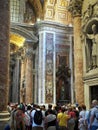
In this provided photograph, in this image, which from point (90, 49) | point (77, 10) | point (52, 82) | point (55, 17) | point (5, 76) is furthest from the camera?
point (55, 17)

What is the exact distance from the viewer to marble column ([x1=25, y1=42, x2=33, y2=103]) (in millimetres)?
20828

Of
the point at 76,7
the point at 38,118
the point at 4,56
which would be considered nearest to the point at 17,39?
the point at 76,7

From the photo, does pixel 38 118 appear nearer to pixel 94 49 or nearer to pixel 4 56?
pixel 4 56

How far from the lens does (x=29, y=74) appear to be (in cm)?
2116

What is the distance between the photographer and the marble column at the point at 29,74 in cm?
2083

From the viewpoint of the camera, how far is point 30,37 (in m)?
21.1

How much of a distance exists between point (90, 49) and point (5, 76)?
190 inches

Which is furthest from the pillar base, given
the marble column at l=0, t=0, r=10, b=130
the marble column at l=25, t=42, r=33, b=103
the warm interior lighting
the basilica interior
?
the warm interior lighting

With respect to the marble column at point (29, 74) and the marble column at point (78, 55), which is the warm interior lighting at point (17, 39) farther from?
the marble column at point (78, 55)

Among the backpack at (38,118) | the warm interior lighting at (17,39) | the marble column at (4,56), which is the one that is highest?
the warm interior lighting at (17,39)

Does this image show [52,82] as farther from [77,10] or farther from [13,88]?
[77,10]

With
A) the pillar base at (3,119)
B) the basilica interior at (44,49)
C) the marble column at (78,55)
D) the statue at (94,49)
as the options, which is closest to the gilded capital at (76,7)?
the marble column at (78,55)

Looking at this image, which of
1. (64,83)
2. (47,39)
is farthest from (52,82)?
(47,39)

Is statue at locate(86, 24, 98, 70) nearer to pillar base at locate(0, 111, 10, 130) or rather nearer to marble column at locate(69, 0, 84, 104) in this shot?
marble column at locate(69, 0, 84, 104)
